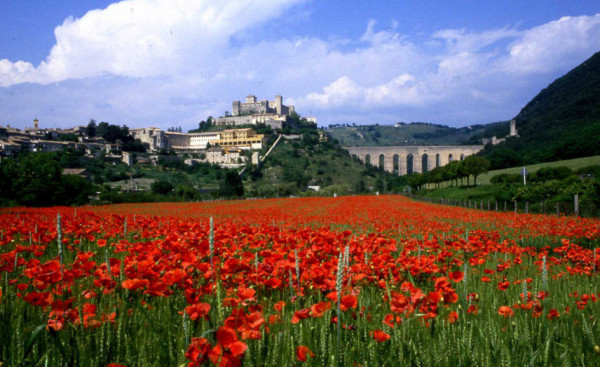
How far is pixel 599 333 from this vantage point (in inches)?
97.0

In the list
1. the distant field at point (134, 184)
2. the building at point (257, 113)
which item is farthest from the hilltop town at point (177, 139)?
the distant field at point (134, 184)

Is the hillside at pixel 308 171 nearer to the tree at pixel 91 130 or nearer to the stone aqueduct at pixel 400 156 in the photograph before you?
the stone aqueduct at pixel 400 156

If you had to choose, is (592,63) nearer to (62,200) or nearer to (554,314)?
(62,200)

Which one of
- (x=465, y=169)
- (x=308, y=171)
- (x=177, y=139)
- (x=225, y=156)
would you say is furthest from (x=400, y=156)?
(x=465, y=169)

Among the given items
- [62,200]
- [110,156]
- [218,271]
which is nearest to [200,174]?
[110,156]

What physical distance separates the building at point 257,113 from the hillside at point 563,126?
245ft

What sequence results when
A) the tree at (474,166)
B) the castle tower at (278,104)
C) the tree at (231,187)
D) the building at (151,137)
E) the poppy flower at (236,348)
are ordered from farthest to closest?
the castle tower at (278,104) < the building at (151,137) < the tree at (231,187) < the tree at (474,166) < the poppy flower at (236,348)

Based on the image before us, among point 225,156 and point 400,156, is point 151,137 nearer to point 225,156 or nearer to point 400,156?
point 225,156

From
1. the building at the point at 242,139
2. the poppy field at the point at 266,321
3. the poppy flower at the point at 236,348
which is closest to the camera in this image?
the poppy flower at the point at 236,348

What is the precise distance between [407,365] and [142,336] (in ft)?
4.39

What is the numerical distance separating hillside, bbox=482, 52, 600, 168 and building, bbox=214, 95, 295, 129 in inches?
2944

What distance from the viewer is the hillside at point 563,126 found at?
235 ft

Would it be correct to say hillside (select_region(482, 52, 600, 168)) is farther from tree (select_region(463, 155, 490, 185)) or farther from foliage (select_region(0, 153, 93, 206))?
foliage (select_region(0, 153, 93, 206))

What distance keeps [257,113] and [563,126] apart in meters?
103
